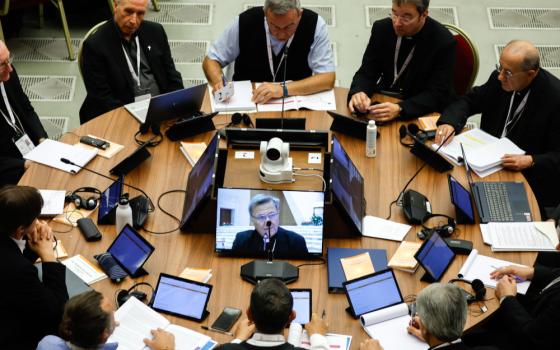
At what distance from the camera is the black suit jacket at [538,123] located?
461 cm

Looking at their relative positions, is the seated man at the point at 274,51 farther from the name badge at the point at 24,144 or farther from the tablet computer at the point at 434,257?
the tablet computer at the point at 434,257

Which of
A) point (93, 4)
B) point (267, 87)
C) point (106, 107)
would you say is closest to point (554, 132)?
point (267, 87)

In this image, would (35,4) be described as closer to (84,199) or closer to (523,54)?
(84,199)

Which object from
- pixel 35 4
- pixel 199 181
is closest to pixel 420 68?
pixel 199 181

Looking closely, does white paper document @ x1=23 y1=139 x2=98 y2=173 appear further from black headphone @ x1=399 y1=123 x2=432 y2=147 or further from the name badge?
black headphone @ x1=399 y1=123 x2=432 y2=147

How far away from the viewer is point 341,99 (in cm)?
498

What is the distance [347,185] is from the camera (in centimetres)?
396

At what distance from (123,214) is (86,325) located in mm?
772

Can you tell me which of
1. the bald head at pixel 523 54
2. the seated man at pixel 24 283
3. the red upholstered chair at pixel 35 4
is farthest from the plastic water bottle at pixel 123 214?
the red upholstered chair at pixel 35 4

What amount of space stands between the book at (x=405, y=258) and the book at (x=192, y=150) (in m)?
1.25

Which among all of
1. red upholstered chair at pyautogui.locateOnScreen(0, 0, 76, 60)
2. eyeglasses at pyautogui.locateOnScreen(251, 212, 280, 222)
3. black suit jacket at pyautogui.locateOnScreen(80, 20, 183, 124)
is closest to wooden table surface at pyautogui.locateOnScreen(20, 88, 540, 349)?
eyeglasses at pyautogui.locateOnScreen(251, 212, 280, 222)

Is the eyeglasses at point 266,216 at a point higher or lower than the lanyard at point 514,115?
lower

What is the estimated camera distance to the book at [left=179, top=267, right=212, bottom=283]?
3.68 meters

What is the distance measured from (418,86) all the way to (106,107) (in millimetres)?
1998
